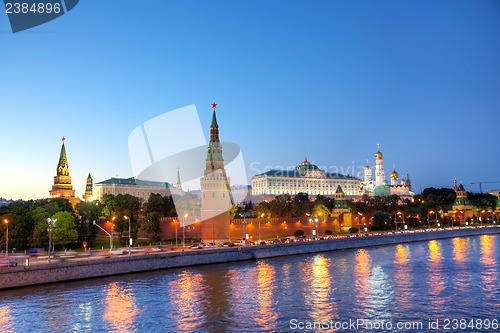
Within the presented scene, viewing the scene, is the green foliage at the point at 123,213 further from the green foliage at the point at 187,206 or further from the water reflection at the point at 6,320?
the water reflection at the point at 6,320

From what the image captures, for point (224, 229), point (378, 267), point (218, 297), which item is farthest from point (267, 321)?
point (224, 229)

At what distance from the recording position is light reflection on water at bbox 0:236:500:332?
23750 millimetres

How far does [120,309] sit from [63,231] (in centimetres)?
3414

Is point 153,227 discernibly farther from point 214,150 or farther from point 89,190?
point 89,190

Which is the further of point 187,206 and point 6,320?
point 187,206

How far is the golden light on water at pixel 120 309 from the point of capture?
23203mm

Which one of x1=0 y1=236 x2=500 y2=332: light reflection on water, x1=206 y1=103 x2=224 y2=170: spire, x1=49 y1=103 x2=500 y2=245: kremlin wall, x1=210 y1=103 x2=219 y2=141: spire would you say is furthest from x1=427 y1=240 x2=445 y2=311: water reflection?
x1=210 y1=103 x2=219 y2=141: spire

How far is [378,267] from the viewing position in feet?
138

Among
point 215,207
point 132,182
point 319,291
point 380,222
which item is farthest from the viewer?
point 132,182

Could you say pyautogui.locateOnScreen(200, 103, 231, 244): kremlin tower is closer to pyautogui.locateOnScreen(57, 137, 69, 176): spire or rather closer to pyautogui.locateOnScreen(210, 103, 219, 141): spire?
pyautogui.locateOnScreen(210, 103, 219, 141): spire

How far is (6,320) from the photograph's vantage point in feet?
79.4

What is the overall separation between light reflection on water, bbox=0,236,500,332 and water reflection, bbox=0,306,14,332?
0.17 feet

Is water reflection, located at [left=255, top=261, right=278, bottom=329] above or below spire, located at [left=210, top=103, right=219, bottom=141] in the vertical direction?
below

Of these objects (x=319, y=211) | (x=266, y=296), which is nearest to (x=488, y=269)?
(x=266, y=296)
